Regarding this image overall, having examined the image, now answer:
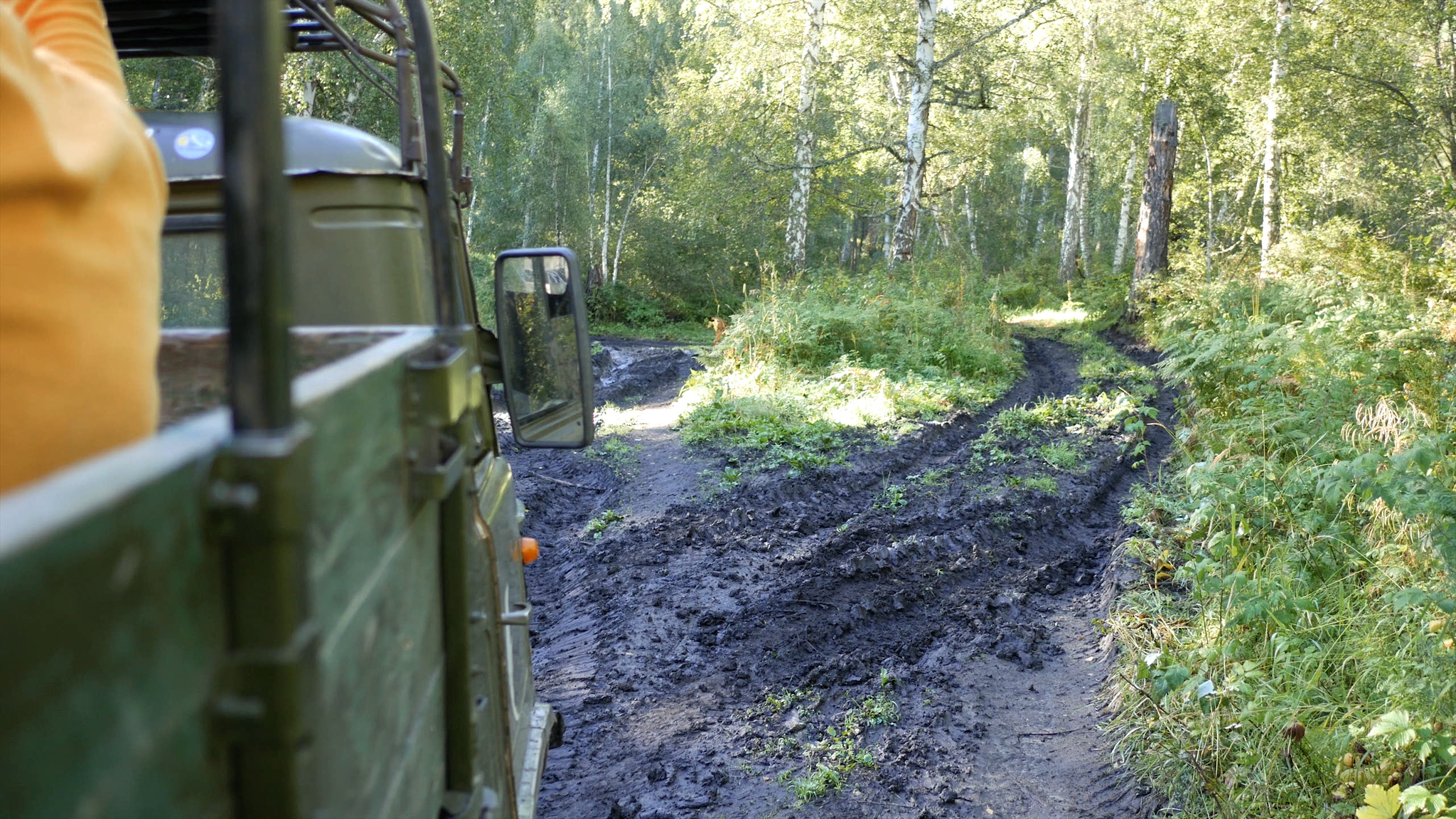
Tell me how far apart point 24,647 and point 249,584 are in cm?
24

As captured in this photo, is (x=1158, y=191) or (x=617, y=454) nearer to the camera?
(x=617, y=454)

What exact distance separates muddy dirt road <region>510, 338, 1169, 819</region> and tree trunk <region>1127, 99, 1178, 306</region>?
510 inches

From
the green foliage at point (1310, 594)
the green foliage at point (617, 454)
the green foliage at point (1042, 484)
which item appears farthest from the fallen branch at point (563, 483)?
the green foliage at point (1310, 594)

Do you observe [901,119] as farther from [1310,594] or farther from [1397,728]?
[1397,728]

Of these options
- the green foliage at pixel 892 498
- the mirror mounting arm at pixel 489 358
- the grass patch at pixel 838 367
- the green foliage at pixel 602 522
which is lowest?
the green foliage at pixel 602 522

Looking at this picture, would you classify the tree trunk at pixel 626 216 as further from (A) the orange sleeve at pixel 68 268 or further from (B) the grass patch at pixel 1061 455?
(A) the orange sleeve at pixel 68 268

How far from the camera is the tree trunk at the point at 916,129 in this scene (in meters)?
16.9

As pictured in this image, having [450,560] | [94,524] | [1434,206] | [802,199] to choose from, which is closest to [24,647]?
[94,524]

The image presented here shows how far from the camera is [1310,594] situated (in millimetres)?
4477

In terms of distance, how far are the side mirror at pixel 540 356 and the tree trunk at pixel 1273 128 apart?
18.2 metres

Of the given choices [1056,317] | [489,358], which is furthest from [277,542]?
[1056,317]

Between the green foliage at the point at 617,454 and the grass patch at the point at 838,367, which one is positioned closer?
the green foliage at the point at 617,454

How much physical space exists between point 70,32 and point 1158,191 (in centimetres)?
2123

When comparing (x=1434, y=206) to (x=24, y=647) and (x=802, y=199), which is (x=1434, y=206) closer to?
(x=802, y=199)
